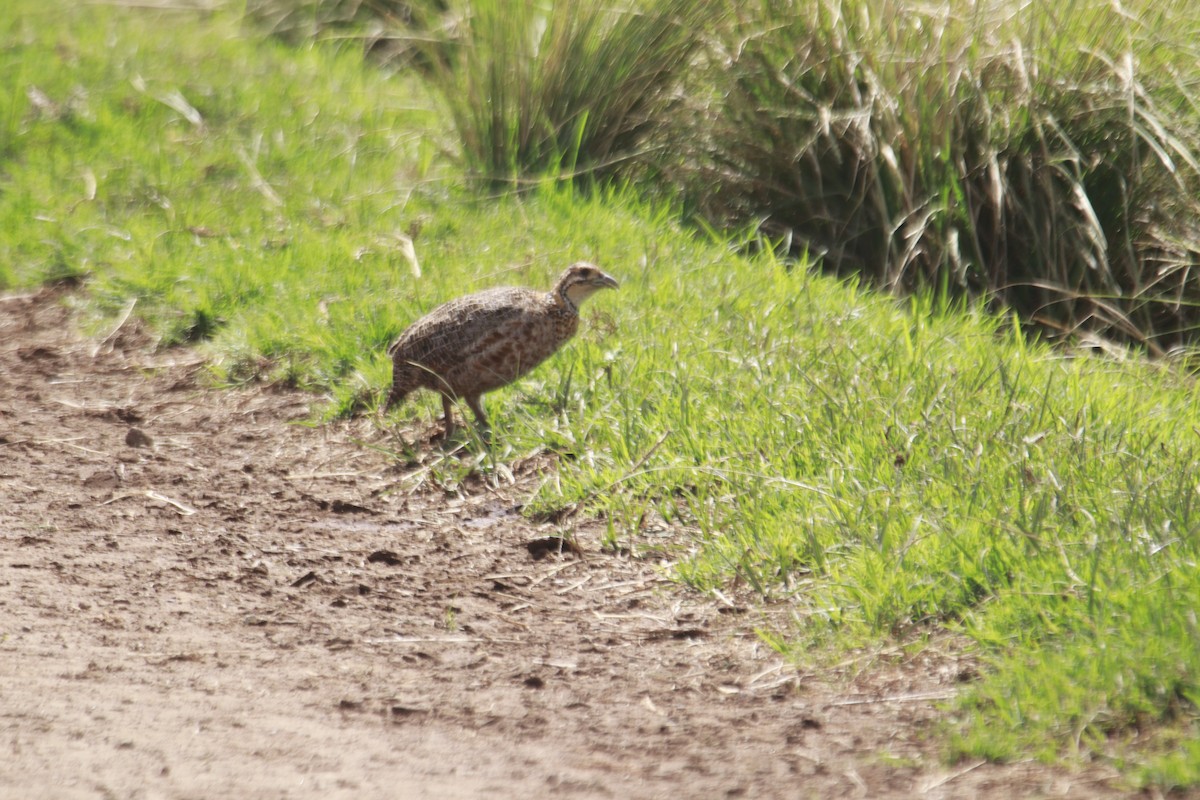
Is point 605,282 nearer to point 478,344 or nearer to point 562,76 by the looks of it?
point 478,344

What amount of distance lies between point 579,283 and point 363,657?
7.14ft

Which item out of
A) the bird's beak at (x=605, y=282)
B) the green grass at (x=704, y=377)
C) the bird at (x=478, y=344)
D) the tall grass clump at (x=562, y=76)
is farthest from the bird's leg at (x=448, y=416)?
the tall grass clump at (x=562, y=76)

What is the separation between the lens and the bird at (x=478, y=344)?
502 centimetres

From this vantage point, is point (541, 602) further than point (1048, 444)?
No

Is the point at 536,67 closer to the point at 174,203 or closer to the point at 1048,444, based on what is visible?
the point at 174,203

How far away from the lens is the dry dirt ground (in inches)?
116

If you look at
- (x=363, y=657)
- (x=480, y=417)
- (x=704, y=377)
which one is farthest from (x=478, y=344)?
(x=363, y=657)

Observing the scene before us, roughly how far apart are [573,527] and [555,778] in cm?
167

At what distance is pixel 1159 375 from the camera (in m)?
5.52

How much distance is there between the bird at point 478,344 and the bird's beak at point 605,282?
0.20 metres

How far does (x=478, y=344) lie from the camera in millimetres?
5016

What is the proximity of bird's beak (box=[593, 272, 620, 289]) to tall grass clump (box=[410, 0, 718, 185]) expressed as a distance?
1.78 m

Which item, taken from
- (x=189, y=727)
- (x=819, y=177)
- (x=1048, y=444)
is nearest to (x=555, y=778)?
(x=189, y=727)

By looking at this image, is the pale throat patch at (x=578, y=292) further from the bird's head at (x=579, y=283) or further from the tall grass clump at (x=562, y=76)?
the tall grass clump at (x=562, y=76)
